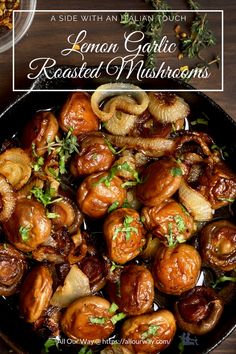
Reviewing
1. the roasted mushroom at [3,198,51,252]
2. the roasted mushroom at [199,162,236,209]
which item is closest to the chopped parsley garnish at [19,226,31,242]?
the roasted mushroom at [3,198,51,252]

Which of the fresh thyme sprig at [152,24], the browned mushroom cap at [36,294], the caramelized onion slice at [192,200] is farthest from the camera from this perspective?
the fresh thyme sprig at [152,24]

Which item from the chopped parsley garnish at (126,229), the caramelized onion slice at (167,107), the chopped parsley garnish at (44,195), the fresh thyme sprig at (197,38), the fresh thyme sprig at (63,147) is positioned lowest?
the chopped parsley garnish at (126,229)

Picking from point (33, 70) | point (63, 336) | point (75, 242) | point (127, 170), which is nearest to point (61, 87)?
point (33, 70)

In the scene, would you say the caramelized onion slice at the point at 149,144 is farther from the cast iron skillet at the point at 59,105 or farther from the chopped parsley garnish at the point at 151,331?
the chopped parsley garnish at the point at 151,331

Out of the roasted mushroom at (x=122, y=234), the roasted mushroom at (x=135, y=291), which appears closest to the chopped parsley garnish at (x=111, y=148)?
the roasted mushroom at (x=122, y=234)

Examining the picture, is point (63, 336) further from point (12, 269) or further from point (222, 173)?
point (222, 173)

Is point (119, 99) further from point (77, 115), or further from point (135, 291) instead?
point (135, 291)

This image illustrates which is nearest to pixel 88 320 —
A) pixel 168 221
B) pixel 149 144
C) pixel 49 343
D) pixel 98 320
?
pixel 98 320
